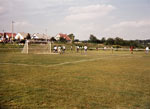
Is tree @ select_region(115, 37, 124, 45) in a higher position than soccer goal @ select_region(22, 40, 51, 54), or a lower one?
higher

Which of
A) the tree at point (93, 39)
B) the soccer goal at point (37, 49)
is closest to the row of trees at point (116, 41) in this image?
the tree at point (93, 39)

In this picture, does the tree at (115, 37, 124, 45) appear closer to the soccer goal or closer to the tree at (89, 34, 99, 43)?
the tree at (89, 34, 99, 43)

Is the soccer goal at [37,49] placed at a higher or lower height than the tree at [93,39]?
lower

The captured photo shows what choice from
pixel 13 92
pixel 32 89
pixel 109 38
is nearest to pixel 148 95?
pixel 32 89

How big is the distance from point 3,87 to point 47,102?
114 inches

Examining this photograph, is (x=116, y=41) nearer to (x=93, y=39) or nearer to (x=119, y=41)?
(x=119, y=41)

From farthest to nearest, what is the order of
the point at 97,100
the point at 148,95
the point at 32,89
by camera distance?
the point at 32,89
the point at 148,95
the point at 97,100

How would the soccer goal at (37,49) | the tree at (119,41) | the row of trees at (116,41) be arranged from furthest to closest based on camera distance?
1. the tree at (119,41)
2. the row of trees at (116,41)
3. the soccer goal at (37,49)

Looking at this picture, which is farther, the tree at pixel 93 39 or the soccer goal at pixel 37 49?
the tree at pixel 93 39

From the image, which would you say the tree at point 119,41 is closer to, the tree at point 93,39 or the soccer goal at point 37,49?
the tree at point 93,39

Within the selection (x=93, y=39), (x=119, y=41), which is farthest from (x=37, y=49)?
(x=119, y=41)

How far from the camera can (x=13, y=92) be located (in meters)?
6.68

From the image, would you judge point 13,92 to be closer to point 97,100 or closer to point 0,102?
point 0,102

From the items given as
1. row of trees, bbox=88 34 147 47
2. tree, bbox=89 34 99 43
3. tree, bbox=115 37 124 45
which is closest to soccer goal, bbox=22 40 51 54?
row of trees, bbox=88 34 147 47
